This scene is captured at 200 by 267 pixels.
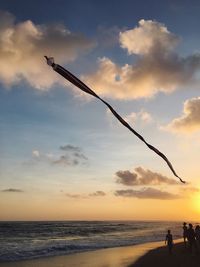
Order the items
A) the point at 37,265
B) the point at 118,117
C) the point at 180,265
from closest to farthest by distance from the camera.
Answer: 1. the point at 118,117
2. the point at 180,265
3. the point at 37,265

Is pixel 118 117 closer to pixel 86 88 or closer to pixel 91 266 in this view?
pixel 86 88

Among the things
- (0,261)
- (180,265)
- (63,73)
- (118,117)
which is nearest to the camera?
(63,73)

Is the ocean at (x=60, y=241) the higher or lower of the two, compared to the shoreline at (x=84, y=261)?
higher

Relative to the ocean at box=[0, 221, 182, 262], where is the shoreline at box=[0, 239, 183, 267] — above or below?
below

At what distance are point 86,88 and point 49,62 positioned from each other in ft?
0.92

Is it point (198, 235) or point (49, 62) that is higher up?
point (49, 62)

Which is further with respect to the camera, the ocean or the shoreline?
the ocean

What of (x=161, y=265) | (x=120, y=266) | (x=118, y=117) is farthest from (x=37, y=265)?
(x=118, y=117)

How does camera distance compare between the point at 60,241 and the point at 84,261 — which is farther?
the point at 60,241

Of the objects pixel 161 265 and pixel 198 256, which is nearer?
pixel 161 265

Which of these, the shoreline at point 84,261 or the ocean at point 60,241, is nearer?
the shoreline at point 84,261

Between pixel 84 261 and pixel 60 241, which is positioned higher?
pixel 60 241

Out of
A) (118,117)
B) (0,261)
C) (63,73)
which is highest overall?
(63,73)

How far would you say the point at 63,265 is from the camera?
71.7 ft
